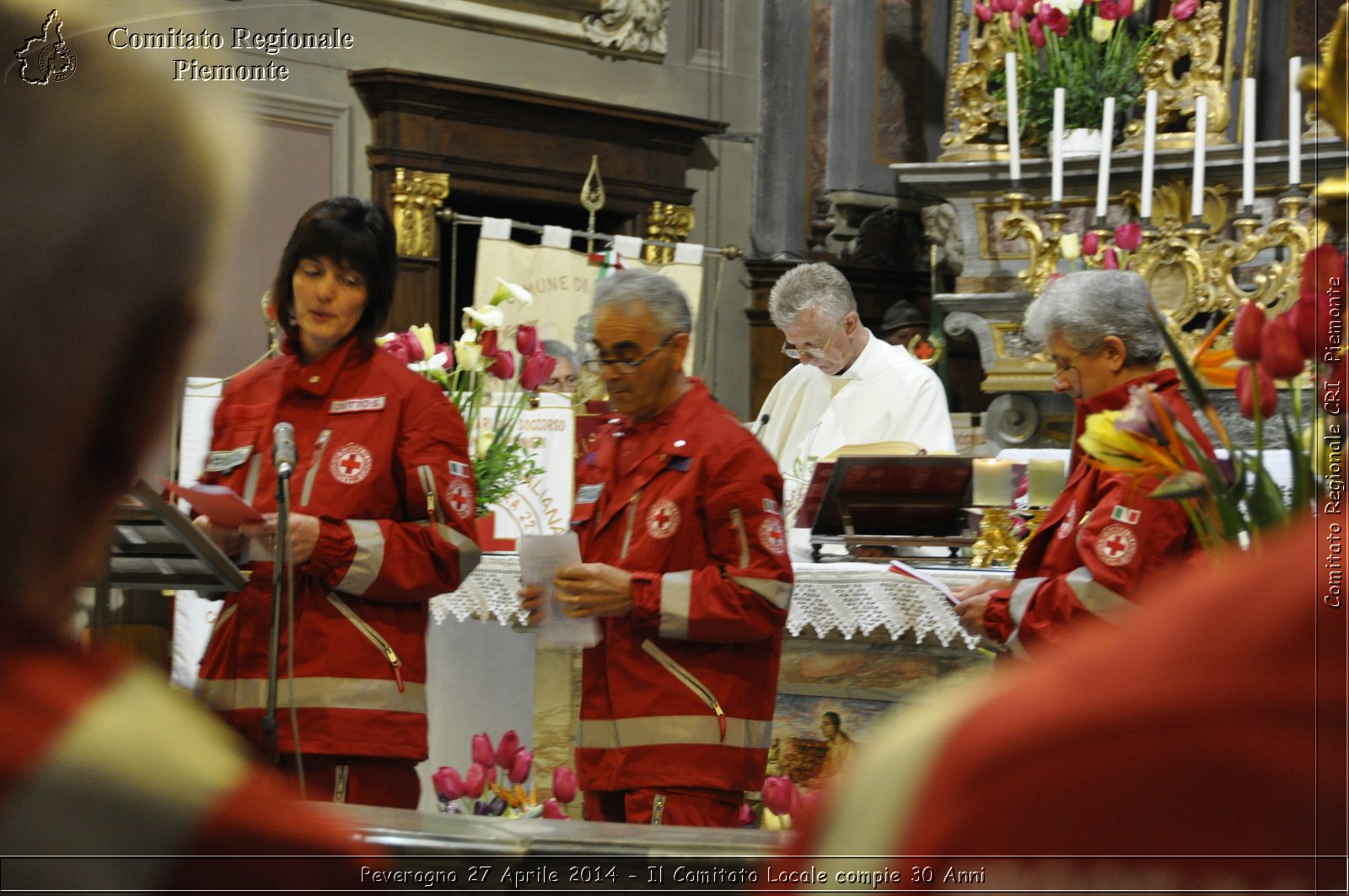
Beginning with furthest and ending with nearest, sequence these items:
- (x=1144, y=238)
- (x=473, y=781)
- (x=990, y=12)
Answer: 1. (x=990, y=12)
2. (x=1144, y=238)
3. (x=473, y=781)

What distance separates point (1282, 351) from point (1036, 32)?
6.79 metres

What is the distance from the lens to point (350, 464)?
3.08 meters

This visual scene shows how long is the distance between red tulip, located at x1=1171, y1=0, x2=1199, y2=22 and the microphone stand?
22.3ft

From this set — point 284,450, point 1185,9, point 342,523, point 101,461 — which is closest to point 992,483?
point 342,523

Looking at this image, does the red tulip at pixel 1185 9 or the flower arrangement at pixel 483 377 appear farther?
the red tulip at pixel 1185 9

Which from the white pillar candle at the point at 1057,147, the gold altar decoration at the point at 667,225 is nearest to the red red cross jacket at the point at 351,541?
the white pillar candle at the point at 1057,147

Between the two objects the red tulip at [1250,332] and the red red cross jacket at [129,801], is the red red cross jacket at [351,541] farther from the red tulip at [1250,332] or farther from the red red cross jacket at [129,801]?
the red red cross jacket at [129,801]

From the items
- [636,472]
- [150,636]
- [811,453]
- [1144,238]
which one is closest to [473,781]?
[150,636]

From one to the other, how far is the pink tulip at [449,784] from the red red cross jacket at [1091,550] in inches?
54.7

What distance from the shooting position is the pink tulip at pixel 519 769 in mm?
3965

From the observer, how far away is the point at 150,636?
398 centimetres

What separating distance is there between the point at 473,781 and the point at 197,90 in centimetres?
332

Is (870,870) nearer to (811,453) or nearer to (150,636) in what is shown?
(150,636)

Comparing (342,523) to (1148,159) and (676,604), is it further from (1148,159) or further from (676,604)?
(1148,159)
